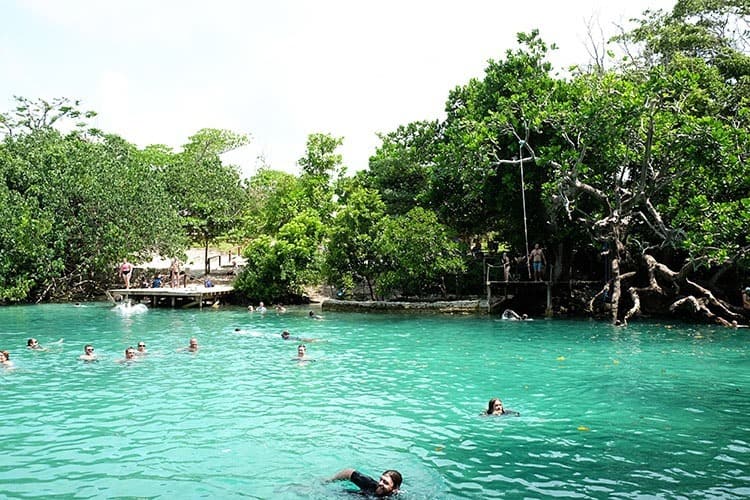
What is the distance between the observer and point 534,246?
3325 centimetres

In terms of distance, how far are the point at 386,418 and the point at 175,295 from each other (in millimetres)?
28877

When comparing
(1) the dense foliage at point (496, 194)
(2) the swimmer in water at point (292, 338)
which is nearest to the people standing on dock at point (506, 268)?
(1) the dense foliage at point (496, 194)

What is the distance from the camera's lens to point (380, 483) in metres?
8.49

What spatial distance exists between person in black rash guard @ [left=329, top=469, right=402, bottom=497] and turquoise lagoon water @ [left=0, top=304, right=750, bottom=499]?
0.31 m

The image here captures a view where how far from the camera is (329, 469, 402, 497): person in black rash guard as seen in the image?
8.50m

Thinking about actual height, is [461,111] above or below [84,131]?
below

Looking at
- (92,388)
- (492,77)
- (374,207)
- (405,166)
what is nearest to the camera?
(92,388)

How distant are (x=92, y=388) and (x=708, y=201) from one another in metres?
22.4

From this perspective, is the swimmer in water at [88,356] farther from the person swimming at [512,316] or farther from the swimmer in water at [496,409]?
the person swimming at [512,316]

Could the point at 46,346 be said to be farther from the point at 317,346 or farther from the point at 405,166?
the point at 405,166

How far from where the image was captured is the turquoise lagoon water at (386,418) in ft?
30.3

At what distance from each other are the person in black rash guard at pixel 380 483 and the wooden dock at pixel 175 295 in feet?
103

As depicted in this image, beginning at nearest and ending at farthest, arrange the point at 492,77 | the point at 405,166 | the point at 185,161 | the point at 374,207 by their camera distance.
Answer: the point at 492,77
the point at 374,207
the point at 405,166
the point at 185,161

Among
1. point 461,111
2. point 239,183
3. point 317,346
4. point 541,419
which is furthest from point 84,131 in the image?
point 541,419
